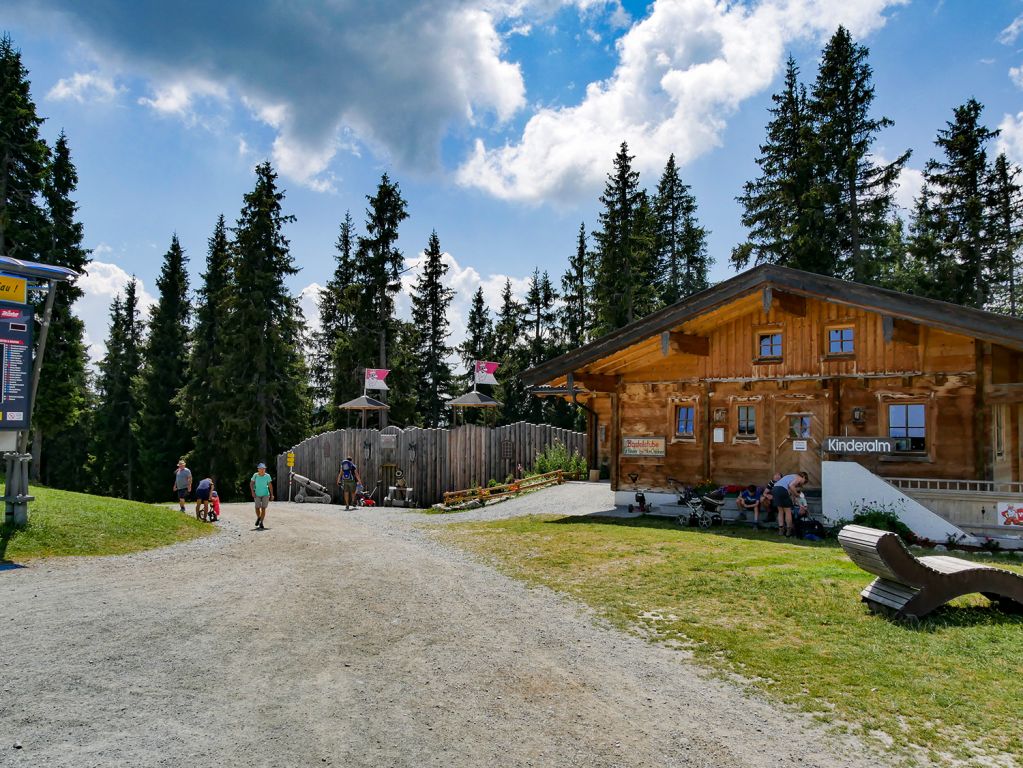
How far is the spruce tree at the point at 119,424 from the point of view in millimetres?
53438

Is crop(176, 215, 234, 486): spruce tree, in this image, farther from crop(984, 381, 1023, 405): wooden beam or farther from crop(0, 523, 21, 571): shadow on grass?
crop(984, 381, 1023, 405): wooden beam

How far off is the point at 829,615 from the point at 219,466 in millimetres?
41008

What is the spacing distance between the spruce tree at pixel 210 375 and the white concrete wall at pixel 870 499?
34.5 m

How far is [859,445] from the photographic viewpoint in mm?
15953

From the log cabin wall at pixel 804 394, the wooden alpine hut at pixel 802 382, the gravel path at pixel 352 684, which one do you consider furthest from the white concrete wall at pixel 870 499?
the gravel path at pixel 352 684

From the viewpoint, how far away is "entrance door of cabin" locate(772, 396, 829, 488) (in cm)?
1714

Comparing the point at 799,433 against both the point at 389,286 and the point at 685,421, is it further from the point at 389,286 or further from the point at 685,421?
the point at 389,286

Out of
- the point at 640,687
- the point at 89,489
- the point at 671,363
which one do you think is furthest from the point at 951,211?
the point at 89,489

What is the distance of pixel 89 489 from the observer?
6056cm

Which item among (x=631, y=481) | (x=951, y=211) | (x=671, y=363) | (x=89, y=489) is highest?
(x=951, y=211)

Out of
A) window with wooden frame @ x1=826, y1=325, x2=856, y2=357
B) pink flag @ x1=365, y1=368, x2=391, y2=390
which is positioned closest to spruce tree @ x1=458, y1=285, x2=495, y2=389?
pink flag @ x1=365, y1=368, x2=391, y2=390

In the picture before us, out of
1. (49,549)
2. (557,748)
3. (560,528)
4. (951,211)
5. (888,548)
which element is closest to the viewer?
Result: (557,748)

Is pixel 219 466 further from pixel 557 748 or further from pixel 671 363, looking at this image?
pixel 557 748

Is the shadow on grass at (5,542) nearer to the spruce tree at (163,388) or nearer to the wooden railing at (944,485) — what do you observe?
the wooden railing at (944,485)
